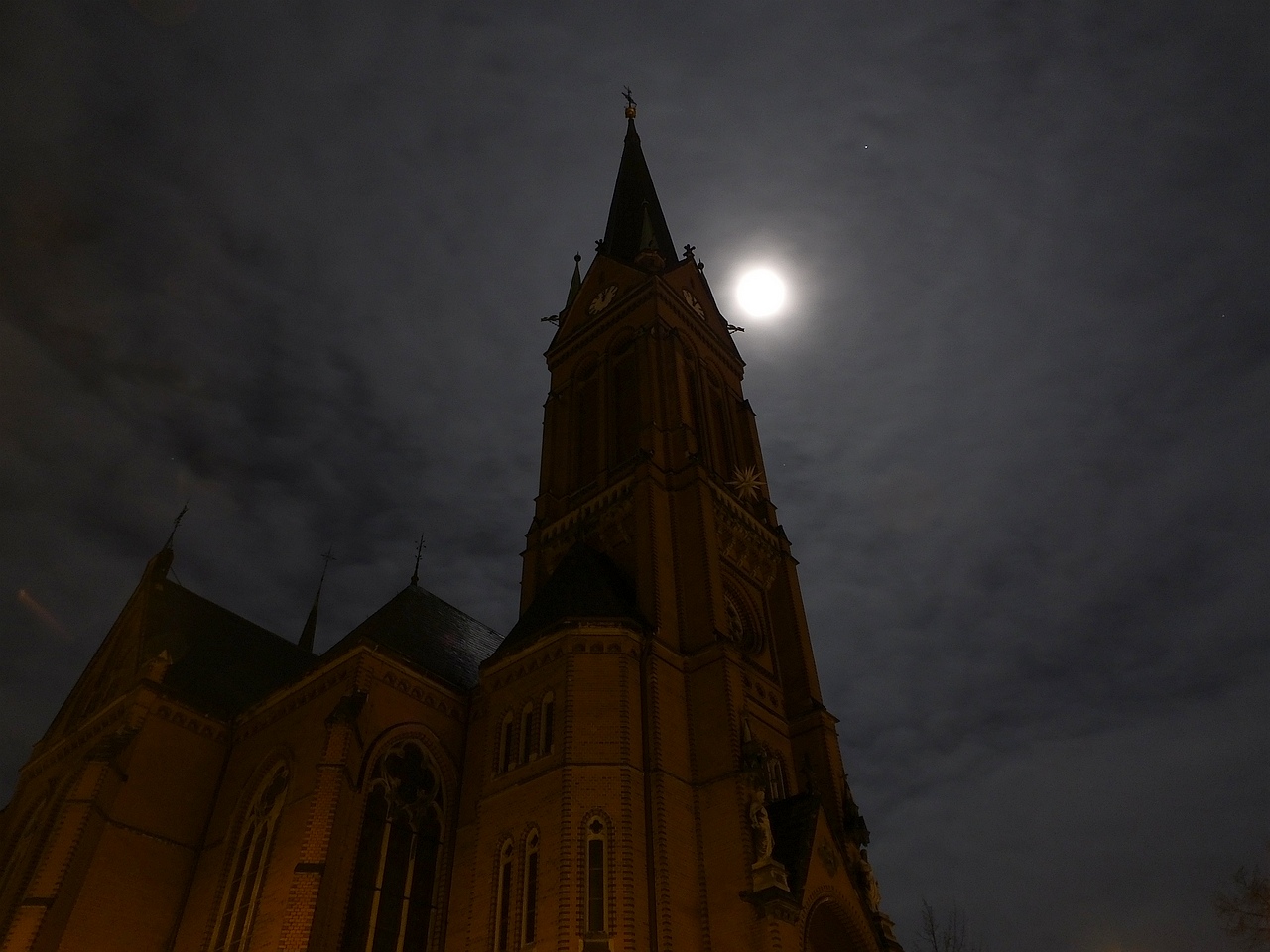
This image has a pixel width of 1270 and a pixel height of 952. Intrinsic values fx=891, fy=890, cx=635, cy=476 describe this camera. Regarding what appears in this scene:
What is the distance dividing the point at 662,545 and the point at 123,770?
14.7 m

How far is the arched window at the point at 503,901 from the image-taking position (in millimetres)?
17953

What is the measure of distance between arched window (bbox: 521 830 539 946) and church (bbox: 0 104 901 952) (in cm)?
6

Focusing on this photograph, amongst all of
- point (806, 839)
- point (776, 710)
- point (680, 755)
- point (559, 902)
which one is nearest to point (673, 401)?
point (776, 710)

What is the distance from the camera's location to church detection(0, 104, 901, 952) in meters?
18.1

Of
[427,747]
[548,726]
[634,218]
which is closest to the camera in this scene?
[548,726]

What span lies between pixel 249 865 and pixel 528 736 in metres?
7.29

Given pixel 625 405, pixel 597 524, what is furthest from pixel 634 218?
pixel 597 524

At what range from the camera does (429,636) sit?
2681 centimetres

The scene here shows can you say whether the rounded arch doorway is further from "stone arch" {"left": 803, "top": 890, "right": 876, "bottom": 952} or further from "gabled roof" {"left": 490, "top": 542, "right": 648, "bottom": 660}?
"gabled roof" {"left": 490, "top": 542, "right": 648, "bottom": 660}

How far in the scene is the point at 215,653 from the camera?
93.6 ft

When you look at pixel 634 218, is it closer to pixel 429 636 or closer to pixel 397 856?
pixel 429 636

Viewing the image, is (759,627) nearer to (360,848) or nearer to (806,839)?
(806,839)

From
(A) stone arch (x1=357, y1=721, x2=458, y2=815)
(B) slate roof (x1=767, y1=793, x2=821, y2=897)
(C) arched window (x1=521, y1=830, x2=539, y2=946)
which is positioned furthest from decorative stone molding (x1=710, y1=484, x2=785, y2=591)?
(C) arched window (x1=521, y1=830, x2=539, y2=946)

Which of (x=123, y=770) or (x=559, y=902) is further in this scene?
(x=123, y=770)
